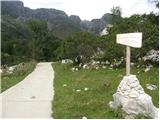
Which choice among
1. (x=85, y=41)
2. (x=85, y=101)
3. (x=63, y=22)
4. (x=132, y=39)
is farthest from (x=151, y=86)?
(x=63, y=22)

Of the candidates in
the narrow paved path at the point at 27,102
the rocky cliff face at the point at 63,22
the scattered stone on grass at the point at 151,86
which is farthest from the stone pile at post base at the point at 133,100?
the rocky cliff face at the point at 63,22

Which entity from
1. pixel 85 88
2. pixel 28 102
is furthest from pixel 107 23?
pixel 28 102

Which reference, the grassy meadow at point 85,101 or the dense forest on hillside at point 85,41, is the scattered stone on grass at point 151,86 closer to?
the grassy meadow at point 85,101

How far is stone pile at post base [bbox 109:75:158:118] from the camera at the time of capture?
7.76m

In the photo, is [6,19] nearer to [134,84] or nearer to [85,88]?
[85,88]

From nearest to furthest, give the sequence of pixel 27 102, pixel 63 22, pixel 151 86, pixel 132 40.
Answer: pixel 132 40, pixel 27 102, pixel 151 86, pixel 63 22

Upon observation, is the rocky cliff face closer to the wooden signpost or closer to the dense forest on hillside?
the dense forest on hillside

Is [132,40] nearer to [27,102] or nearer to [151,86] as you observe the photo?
[27,102]

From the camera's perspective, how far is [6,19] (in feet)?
172

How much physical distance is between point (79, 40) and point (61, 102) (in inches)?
592

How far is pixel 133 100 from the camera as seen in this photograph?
25.9 feet

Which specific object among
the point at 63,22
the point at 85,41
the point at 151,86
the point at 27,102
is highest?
the point at 63,22

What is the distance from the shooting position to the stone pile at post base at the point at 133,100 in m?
7.76

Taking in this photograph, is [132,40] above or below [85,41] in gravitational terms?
below
